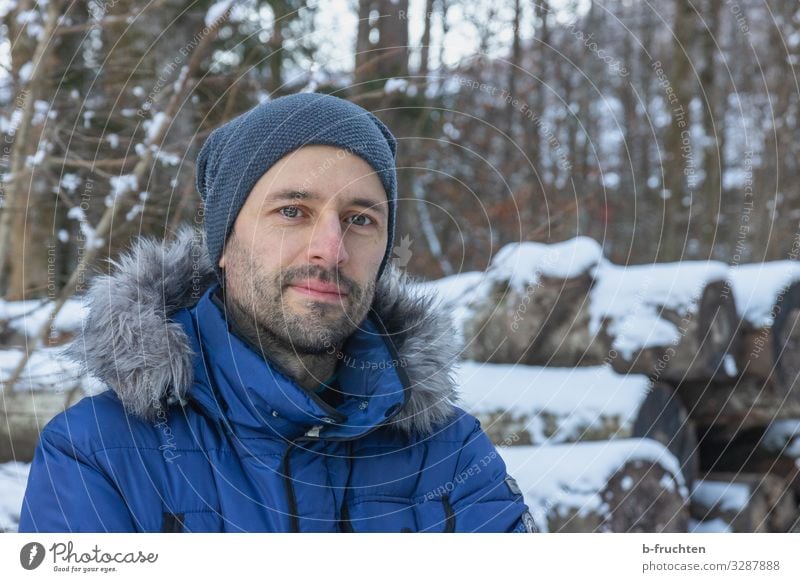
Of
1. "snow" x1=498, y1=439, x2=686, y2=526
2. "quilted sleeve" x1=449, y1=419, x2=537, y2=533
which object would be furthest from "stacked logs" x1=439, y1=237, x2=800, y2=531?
"quilted sleeve" x1=449, y1=419, x2=537, y2=533

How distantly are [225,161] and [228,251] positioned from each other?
117mm

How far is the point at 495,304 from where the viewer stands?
84.3 inches

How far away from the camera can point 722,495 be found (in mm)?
1881

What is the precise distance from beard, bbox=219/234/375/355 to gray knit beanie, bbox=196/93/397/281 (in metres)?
0.06

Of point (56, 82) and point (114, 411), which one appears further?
point (56, 82)

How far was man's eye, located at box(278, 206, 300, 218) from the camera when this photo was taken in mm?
989

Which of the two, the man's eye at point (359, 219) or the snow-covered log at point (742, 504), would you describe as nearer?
the man's eye at point (359, 219)

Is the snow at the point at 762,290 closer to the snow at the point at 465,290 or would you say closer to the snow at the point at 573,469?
the snow at the point at 573,469
